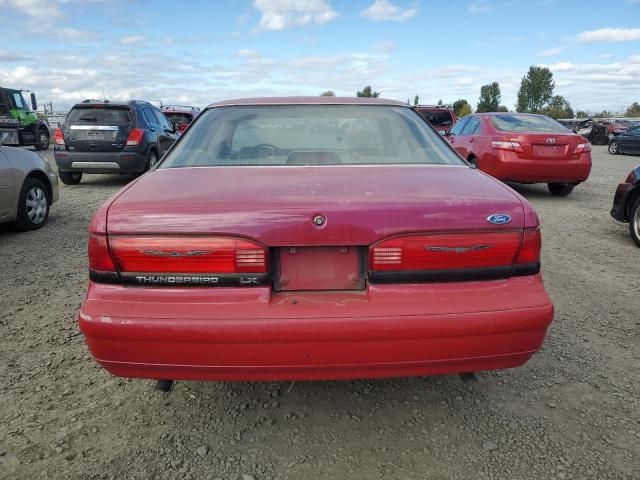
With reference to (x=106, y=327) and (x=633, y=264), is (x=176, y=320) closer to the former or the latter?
(x=106, y=327)

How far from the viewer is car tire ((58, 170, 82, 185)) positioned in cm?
1022

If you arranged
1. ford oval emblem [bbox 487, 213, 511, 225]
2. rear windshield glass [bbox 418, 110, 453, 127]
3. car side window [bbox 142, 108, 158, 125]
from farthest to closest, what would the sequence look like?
rear windshield glass [bbox 418, 110, 453, 127]
car side window [bbox 142, 108, 158, 125]
ford oval emblem [bbox 487, 213, 511, 225]

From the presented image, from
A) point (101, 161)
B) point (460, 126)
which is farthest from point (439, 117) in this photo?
point (101, 161)

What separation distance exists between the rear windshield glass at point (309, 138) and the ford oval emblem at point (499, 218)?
29.2 inches

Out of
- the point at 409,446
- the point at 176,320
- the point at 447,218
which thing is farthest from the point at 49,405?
the point at 447,218

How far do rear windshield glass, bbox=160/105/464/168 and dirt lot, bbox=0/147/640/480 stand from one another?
1186mm

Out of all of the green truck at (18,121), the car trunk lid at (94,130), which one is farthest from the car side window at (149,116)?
the green truck at (18,121)

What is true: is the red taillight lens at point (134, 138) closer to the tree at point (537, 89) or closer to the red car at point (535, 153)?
the red car at point (535, 153)

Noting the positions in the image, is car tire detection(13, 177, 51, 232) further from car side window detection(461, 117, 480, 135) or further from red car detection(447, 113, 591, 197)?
car side window detection(461, 117, 480, 135)

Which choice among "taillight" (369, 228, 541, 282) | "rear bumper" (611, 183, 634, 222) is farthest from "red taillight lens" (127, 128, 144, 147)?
"taillight" (369, 228, 541, 282)

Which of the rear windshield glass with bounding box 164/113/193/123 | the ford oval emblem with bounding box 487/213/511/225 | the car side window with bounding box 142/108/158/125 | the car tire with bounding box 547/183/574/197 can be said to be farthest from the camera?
the rear windshield glass with bounding box 164/113/193/123

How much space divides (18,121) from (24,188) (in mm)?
15199

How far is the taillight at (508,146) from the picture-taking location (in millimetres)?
8203

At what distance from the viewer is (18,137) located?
1900 cm
